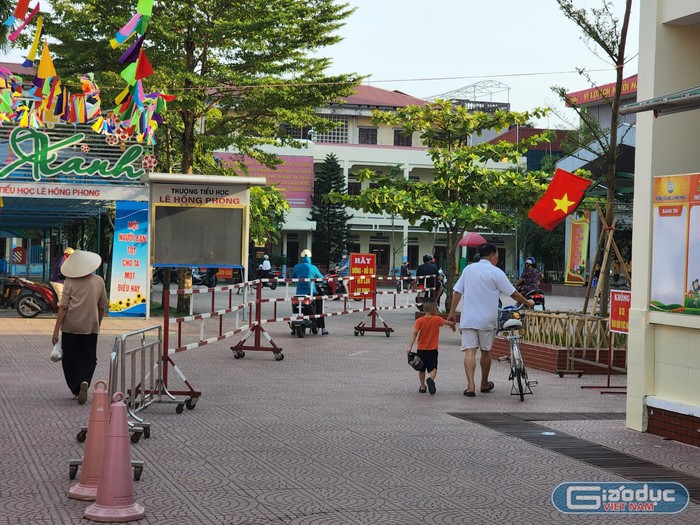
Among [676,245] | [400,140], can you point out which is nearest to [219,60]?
[676,245]

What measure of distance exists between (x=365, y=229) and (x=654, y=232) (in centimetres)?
6059

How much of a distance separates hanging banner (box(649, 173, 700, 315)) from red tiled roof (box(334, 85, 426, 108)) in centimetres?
6069

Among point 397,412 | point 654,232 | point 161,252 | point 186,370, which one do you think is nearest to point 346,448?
point 397,412

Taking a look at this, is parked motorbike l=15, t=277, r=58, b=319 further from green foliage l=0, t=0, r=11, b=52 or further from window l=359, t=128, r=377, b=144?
window l=359, t=128, r=377, b=144

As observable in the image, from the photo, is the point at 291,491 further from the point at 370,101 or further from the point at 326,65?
the point at 370,101

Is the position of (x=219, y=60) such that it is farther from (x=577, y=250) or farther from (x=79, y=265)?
(x=577, y=250)

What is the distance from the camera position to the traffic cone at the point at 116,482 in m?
6.29

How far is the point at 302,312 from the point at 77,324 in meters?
10.7

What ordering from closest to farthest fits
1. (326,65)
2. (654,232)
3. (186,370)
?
1. (654,232)
2. (186,370)
3. (326,65)

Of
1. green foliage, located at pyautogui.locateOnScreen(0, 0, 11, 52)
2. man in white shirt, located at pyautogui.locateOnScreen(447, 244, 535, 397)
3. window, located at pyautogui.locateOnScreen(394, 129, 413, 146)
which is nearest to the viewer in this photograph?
man in white shirt, located at pyautogui.locateOnScreen(447, 244, 535, 397)

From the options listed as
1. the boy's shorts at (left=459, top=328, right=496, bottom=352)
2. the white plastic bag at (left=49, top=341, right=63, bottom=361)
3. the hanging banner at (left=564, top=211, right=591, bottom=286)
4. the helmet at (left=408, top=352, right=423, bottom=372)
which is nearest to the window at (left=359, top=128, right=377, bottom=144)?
the hanging banner at (left=564, top=211, right=591, bottom=286)

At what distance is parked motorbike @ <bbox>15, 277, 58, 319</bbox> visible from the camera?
25.0 metres

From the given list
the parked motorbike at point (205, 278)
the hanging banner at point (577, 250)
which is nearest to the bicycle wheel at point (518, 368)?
the parked motorbike at point (205, 278)

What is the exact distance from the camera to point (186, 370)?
1496 centimetres
